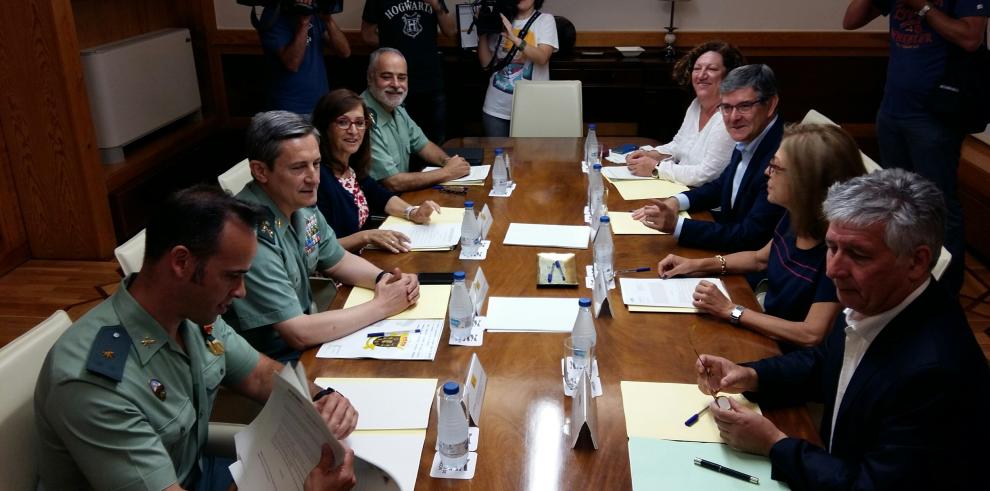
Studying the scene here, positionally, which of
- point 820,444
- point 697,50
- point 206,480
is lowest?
point 206,480

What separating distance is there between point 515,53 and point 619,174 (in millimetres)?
1334

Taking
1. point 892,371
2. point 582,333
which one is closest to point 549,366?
point 582,333

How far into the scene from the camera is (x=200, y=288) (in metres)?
1.42

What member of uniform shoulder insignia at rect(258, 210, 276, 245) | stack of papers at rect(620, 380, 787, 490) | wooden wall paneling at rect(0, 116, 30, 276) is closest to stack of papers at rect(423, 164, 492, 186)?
uniform shoulder insignia at rect(258, 210, 276, 245)

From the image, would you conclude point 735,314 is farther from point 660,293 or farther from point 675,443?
point 675,443

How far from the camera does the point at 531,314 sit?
202cm

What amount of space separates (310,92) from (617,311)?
2491mm

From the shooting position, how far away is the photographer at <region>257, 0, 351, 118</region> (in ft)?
12.2

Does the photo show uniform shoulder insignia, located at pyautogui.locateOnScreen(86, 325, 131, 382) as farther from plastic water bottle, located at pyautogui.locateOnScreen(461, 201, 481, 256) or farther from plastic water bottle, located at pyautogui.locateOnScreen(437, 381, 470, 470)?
plastic water bottle, located at pyautogui.locateOnScreen(461, 201, 481, 256)

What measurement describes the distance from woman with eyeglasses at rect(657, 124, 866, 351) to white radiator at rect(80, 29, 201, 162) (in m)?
3.85

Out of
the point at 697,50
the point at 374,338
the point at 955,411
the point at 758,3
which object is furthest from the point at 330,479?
the point at 758,3

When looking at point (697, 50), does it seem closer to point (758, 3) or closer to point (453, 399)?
point (758, 3)

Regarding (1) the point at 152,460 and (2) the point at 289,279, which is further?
(2) the point at 289,279

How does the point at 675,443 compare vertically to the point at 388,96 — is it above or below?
below
